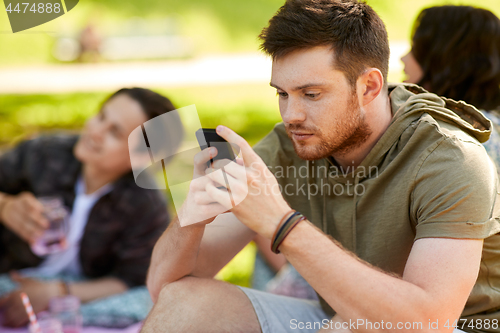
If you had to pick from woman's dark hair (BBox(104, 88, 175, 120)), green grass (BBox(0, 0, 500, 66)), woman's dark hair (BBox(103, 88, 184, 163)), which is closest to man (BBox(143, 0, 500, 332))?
woman's dark hair (BBox(103, 88, 184, 163))

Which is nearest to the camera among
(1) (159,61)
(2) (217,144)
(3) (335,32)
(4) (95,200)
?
(2) (217,144)

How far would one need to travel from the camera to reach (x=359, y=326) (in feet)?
4.54

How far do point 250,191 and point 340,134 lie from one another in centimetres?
46

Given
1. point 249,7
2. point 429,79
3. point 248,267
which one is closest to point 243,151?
point 429,79

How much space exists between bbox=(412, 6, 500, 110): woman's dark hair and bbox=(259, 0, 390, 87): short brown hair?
0.69 m

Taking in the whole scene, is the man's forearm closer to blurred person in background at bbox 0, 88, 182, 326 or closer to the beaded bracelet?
the beaded bracelet

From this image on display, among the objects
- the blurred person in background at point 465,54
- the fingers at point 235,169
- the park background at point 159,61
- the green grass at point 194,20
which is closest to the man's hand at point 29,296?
the fingers at point 235,169

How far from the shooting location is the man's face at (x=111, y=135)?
8.90ft

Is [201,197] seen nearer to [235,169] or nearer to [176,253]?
[235,169]

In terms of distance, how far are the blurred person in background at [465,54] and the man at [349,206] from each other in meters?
0.49

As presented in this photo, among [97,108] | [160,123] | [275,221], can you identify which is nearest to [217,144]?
[275,221]

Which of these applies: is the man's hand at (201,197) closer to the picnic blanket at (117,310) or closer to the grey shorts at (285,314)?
the grey shorts at (285,314)

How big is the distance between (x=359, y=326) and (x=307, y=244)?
0.91 feet

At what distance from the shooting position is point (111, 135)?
107 inches
